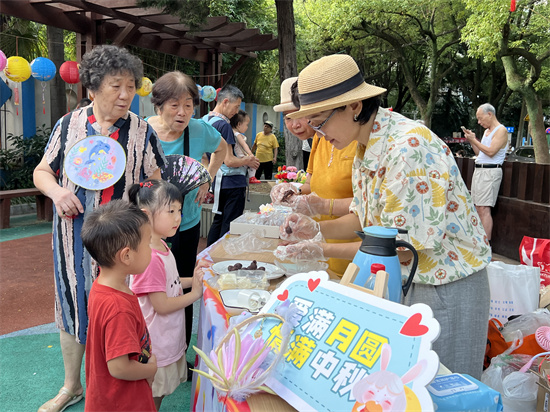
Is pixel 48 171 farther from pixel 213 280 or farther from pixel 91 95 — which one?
pixel 213 280

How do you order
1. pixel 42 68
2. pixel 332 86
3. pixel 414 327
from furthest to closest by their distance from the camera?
pixel 42 68, pixel 332 86, pixel 414 327

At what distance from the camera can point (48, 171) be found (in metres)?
2.27

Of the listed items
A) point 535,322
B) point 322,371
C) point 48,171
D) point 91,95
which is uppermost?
point 91,95

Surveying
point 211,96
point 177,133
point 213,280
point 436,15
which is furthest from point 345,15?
point 213,280

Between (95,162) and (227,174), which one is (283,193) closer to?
(95,162)

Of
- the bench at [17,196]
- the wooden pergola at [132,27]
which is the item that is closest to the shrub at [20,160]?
the bench at [17,196]

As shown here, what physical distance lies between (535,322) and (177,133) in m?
2.47

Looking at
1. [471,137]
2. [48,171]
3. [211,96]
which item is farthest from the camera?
[211,96]

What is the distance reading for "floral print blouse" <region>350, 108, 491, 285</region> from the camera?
4.53ft

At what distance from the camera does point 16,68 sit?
723 centimetres

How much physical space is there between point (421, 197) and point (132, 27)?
8051 mm

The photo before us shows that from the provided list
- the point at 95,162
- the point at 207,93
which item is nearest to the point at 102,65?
the point at 95,162

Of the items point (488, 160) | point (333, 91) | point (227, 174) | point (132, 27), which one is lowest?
point (227, 174)

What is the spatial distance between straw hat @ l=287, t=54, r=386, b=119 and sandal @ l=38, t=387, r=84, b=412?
2.05 meters
